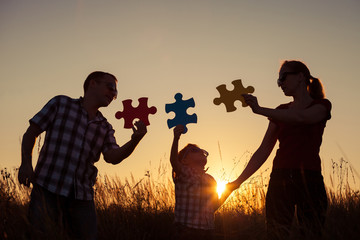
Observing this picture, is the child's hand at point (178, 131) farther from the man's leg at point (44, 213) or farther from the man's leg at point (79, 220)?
the man's leg at point (44, 213)

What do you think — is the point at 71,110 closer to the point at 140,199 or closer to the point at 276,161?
the point at 276,161

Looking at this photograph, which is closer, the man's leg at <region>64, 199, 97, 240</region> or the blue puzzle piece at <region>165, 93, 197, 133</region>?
the man's leg at <region>64, 199, 97, 240</region>

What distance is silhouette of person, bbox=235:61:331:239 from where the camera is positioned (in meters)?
3.22

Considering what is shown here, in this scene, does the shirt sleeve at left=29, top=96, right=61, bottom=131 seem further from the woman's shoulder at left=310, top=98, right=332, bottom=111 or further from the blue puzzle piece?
the woman's shoulder at left=310, top=98, right=332, bottom=111

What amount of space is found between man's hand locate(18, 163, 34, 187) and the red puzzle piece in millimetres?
1245

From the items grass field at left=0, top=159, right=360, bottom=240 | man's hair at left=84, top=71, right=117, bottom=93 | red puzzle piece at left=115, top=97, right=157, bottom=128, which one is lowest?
Answer: grass field at left=0, top=159, right=360, bottom=240

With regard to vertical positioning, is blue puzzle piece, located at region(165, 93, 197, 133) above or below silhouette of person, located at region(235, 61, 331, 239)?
above

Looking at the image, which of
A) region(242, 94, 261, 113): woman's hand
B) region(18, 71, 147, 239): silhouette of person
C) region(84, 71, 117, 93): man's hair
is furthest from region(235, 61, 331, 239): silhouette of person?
region(84, 71, 117, 93): man's hair

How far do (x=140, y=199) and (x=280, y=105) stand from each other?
248 cm

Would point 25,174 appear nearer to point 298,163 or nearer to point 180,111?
point 180,111

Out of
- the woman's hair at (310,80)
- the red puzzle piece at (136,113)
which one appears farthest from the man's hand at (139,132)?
the woman's hair at (310,80)

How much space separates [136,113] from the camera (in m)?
4.17

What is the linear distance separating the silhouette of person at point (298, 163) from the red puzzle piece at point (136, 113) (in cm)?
115

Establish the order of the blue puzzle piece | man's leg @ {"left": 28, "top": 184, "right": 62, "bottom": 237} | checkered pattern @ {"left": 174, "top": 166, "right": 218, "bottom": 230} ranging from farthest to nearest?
checkered pattern @ {"left": 174, "top": 166, "right": 218, "bottom": 230}, the blue puzzle piece, man's leg @ {"left": 28, "top": 184, "right": 62, "bottom": 237}
